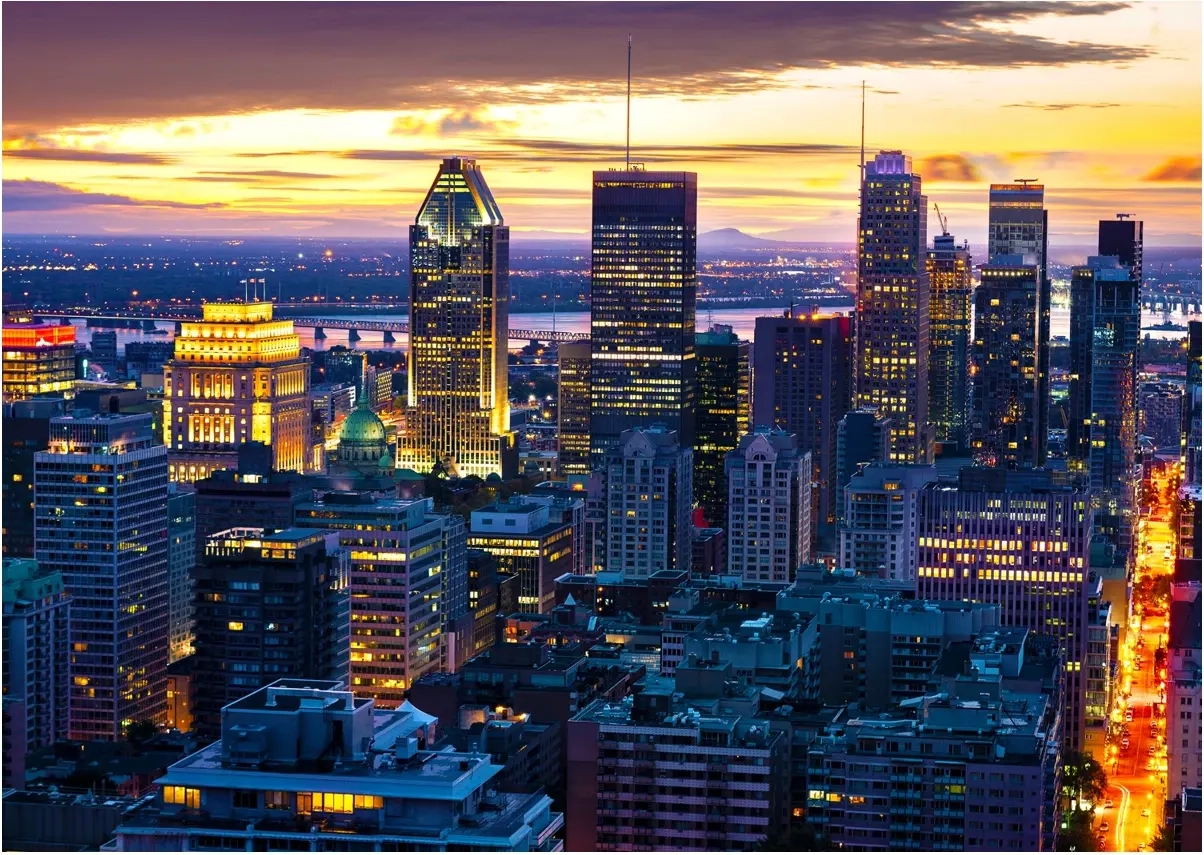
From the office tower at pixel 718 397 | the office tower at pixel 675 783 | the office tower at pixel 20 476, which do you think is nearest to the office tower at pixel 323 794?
the office tower at pixel 675 783

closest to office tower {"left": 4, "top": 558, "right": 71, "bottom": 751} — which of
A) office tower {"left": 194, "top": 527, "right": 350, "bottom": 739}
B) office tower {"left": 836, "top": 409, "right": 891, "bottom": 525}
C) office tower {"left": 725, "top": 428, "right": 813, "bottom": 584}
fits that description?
office tower {"left": 194, "top": 527, "right": 350, "bottom": 739}

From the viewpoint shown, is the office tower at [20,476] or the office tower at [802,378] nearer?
the office tower at [20,476]

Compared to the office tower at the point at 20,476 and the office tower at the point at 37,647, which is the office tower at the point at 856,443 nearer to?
the office tower at the point at 20,476

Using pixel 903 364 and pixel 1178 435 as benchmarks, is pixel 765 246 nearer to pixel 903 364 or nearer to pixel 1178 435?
pixel 903 364

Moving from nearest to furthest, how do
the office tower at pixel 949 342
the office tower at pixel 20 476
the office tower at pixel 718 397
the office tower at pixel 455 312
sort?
1. the office tower at pixel 20 476
2. the office tower at pixel 718 397
3. the office tower at pixel 455 312
4. the office tower at pixel 949 342

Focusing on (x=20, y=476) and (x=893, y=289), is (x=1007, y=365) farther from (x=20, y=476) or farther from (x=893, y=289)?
(x=20, y=476)

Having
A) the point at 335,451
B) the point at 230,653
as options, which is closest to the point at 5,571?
the point at 230,653
